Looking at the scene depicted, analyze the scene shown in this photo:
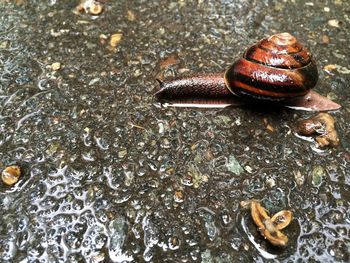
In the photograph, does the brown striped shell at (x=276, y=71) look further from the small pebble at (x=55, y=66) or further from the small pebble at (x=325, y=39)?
the small pebble at (x=55, y=66)

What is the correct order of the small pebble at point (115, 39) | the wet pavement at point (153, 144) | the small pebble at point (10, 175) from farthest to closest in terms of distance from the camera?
the small pebble at point (115, 39) < the small pebble at point (10, 175) < the wet pavement at point (153, 144)

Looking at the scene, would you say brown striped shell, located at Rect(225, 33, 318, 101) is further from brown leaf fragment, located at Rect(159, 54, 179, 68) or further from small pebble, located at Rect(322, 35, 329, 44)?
small pebble, located at Rect(322, 35, 329, 44)

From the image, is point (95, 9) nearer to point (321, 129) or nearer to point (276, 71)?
point (276, 71)

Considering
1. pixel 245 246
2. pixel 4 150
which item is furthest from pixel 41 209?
pixel 245 246

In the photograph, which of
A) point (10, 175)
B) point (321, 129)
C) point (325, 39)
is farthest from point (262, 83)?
point (10, 175)

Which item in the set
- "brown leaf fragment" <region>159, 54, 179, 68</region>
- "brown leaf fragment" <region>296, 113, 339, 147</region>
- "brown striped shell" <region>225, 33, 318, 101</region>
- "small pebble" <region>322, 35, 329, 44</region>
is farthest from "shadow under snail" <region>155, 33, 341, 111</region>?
"small pebble" <region>322, 35, 329, 44</region>

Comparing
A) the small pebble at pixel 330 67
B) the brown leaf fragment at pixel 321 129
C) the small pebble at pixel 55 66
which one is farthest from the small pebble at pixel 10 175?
the small pebble at pixel 330 67

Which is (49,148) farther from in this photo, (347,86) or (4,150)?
(347,86)
